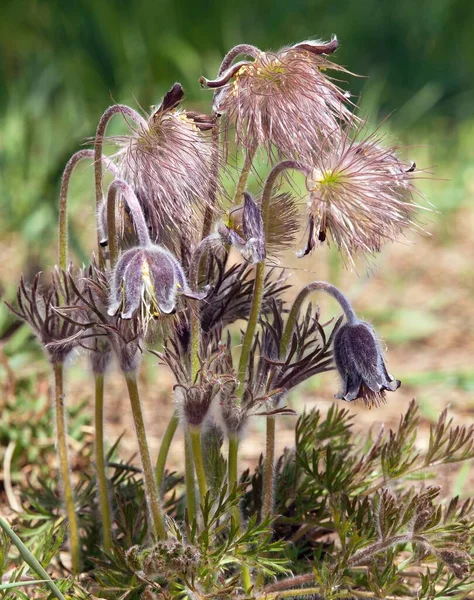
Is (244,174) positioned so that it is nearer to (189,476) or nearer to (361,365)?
(361,365)

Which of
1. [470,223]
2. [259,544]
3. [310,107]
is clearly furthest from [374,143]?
[470,223]

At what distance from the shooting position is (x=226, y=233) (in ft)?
3.96

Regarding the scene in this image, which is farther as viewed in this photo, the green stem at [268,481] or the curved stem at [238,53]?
the green stem at [268,481]

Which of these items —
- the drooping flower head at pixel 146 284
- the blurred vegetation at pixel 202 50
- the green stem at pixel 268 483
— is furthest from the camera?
the blurred vegetation at pixel 202 50

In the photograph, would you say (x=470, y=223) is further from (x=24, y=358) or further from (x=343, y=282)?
(x=24, y=358)

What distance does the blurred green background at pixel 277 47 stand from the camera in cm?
343

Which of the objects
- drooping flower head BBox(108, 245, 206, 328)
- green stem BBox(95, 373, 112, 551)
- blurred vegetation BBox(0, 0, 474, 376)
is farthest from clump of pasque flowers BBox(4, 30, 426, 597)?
blurred vegetation BBox(0, 0, 474, 376)

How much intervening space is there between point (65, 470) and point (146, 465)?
9.2 inches

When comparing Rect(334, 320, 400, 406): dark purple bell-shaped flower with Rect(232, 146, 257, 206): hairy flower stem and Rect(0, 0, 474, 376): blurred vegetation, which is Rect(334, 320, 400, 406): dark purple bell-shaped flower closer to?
Rect(232, 146, 257, 206): hairy flower stem

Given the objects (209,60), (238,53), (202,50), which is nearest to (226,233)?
(238,53)

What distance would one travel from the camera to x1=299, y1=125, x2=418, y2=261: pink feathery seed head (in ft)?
3.99

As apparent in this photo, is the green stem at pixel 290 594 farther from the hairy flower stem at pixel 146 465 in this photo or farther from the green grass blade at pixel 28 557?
the green grass blade at pixel 28 557

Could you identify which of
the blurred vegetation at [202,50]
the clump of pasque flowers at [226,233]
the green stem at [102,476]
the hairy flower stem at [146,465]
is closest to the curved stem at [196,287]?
the clump of pasque flowers at [226,233]

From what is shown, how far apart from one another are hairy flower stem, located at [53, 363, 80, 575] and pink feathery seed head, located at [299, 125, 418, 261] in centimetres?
56
